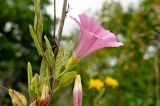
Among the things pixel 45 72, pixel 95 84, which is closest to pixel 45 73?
pixel 45 72

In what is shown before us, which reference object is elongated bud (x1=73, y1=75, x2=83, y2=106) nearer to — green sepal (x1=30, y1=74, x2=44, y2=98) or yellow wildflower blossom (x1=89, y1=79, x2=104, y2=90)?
green sepal (x1=30, y1=74, x2=44, y2=98)

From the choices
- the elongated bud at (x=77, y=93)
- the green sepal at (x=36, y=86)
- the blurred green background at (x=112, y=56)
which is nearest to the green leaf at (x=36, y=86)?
the green sepal at (x=36, y=86)

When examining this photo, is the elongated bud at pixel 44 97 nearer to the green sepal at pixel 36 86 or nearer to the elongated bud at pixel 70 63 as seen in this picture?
the green sepal at pixel 36 86

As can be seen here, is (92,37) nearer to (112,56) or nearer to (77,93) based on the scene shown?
(77,93)

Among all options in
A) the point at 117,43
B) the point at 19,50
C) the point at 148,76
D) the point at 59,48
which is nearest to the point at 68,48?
the point at 59,48

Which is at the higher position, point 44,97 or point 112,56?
point 44,97

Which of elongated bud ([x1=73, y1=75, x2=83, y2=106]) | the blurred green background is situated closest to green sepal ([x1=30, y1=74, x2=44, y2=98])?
elongated bud ([x1=73, y1=75, x2=83, y2=106])
